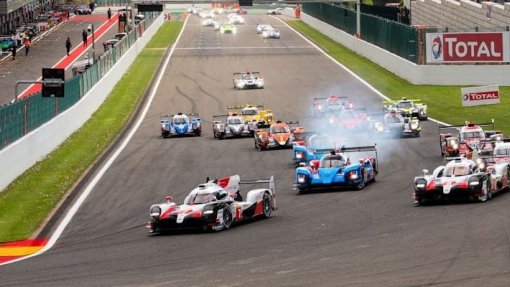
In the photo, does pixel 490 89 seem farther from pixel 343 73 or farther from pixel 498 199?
pixel 343 73

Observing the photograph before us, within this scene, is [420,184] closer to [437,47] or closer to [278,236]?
[278,236]

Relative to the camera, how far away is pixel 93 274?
83.7 ft

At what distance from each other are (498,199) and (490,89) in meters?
11.3

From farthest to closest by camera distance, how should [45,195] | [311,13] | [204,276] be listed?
1. [311,13]
2. [45,195]
3. [204,276]

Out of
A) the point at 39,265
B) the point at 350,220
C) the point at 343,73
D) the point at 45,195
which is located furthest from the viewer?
the point at 343,73

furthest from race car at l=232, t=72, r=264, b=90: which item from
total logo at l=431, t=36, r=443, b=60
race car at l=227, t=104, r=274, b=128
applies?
race car at l=227, t=104, r=274, b=128

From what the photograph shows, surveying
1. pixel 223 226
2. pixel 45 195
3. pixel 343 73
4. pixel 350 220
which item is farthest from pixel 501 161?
pixel 343 73

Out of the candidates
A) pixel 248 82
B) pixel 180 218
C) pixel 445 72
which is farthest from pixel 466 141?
pixel 248 82

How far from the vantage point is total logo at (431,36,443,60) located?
72.8 meters

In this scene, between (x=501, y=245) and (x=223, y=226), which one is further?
(x=223, y=226)

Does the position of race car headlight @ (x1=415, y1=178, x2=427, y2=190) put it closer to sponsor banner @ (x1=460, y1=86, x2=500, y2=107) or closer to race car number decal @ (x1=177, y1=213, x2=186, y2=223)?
race car number decal @ (x1=177, y1=213, x2=186, y2=223)

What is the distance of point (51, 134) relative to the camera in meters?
51.0

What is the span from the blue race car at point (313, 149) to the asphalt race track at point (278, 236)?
64 cm

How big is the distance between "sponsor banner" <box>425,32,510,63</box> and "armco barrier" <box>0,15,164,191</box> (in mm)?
19436
